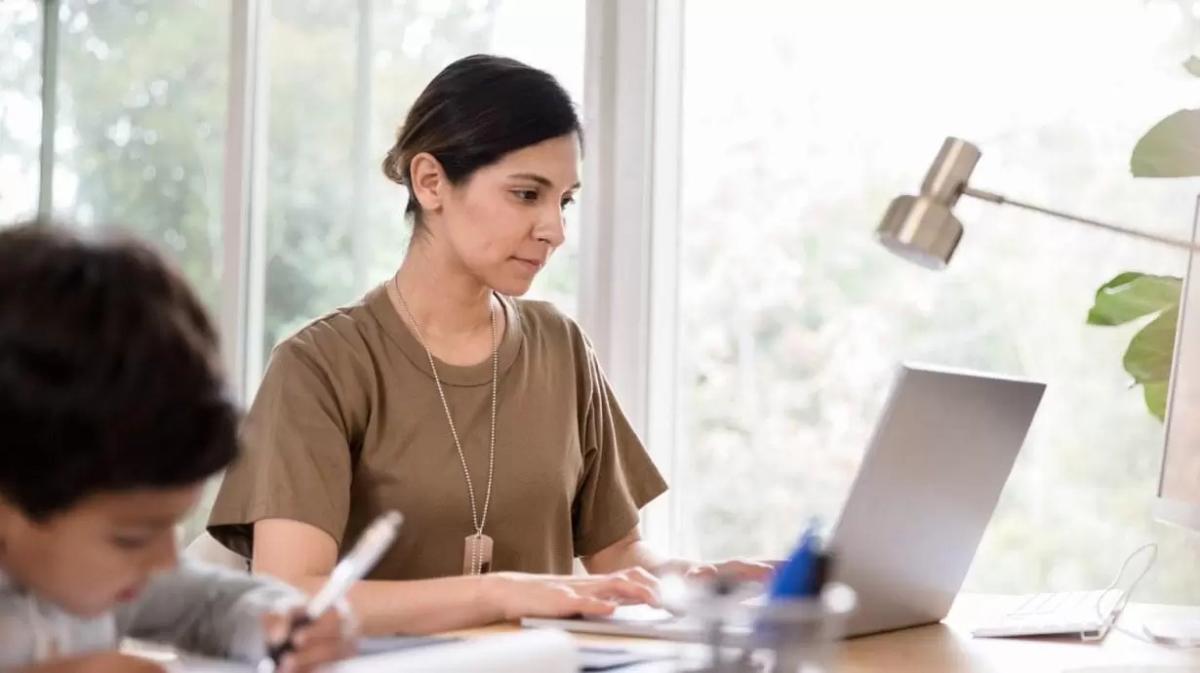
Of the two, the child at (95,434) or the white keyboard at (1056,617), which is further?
the white keyboard at (1056,617)

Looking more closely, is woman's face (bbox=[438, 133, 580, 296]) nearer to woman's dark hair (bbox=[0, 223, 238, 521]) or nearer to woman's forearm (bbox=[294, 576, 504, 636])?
woman's forearm (bbox=[294, 576, 504, 636])

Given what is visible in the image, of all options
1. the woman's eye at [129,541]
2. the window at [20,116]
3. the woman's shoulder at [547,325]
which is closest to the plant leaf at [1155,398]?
the woman's shoulder at [547,325]

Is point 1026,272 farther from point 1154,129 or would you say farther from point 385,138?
point 385,138

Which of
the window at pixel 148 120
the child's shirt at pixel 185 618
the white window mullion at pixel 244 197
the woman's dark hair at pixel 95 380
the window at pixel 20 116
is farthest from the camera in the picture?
the window at pixel 20 116

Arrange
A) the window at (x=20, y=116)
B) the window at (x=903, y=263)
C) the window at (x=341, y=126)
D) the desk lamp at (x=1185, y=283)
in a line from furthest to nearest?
1. the window at (x=20, y=116)
2. the window at (x=341, y=126)
3. the window at (x=903, y=263)
4. the desk lamp at (x=1185, y=283)

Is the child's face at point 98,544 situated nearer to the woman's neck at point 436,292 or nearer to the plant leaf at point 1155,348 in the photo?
the woman's neck at point 436,292

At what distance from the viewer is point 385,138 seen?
9.57 ft

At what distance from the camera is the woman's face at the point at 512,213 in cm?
193

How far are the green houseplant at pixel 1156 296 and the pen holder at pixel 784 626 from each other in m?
1.19

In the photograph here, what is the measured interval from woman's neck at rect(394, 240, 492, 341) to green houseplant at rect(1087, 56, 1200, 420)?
82 cm


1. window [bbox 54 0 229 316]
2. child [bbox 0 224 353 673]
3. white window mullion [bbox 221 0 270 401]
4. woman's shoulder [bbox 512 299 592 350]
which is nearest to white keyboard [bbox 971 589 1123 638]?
woman's shoulder [bbox 512 299 592 350]

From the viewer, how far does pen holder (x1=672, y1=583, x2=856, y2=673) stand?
0.93 meters

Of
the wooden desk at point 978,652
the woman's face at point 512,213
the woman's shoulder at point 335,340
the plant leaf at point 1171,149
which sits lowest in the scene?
the wooden desk at point 978,652

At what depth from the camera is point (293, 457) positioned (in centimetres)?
176
